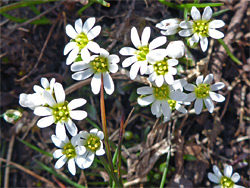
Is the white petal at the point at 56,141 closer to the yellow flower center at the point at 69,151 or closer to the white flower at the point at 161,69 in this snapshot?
the yellow flower center at the point at 69,151

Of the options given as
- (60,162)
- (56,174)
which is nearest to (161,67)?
(60,162)

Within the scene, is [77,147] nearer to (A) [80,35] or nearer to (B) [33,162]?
(A) [80,35]

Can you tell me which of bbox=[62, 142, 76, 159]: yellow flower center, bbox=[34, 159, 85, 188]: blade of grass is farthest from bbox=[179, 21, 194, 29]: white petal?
bbox=[34, 159, 85, 188]: blade of grass

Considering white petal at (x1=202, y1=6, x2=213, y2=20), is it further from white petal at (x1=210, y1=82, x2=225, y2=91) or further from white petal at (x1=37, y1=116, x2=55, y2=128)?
white petal at (x1=37, y1=116, x2=55, y2=128)

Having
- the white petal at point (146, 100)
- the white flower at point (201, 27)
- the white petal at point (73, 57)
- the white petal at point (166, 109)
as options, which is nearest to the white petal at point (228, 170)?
the white petal at point (166, 109)

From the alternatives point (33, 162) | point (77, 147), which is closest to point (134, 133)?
point (77, 147)

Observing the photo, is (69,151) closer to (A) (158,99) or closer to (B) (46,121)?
(B) (46,121)
